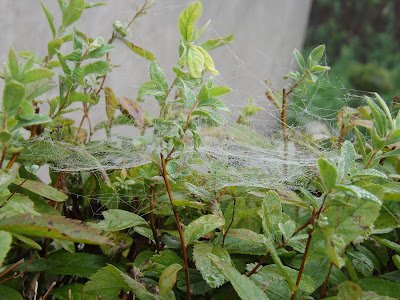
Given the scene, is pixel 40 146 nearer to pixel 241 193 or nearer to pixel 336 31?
pixel 241 193

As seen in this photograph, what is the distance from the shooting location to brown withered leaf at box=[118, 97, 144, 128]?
84cm

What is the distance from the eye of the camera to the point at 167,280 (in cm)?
55

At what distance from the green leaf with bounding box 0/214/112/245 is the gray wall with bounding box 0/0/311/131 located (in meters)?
0.56

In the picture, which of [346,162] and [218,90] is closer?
[346,162]

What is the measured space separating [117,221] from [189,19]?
311 mm

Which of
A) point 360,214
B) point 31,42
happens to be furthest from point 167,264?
point 31,42

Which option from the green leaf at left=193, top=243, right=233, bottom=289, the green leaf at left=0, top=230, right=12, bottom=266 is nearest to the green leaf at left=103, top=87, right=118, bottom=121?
the green leaf at left=193, top=243, right=233, bottom=289

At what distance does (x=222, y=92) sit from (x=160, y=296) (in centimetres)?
30

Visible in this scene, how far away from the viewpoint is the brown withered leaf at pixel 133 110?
838mm

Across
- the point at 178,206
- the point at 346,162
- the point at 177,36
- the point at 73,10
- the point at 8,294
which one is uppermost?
the point at 73,10

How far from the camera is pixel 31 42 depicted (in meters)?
1.86

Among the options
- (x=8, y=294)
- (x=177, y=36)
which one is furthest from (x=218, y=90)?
(x=177, y=36)

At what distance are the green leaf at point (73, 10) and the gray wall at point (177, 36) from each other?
0.18 meters

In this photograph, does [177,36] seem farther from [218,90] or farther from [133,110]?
[218,90]
